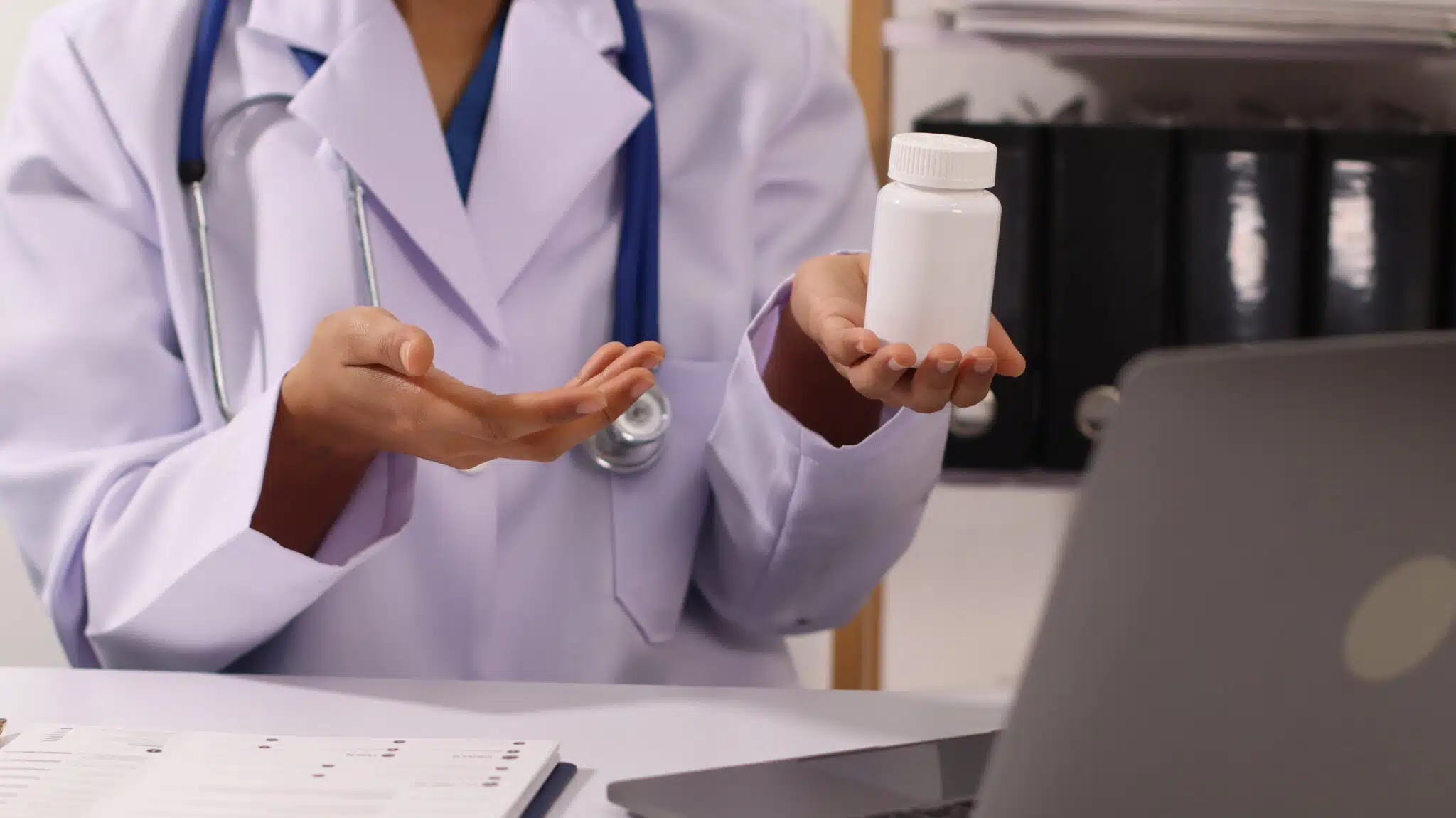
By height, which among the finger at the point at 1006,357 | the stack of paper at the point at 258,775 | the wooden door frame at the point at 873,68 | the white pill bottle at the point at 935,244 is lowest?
the stack of paper at the point at 258,775

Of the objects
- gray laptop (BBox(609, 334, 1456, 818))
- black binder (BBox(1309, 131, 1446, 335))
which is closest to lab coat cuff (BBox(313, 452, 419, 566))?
gray laptop (BBox(609, 334, 1456, 818))

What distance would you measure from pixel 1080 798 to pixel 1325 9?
39.5 inches

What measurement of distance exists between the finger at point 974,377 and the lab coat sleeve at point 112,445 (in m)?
0.31

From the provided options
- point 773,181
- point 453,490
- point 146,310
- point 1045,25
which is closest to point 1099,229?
point 1045,25

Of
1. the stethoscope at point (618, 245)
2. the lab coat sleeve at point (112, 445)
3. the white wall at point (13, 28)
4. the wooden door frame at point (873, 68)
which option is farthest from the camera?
the white wall at point (13, 28)

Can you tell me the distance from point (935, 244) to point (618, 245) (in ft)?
1.16

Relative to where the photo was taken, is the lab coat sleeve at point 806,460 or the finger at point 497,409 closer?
the finger at point 497,409

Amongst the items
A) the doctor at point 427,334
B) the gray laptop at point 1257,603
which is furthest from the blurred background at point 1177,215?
the gray laptop at point 1257,603

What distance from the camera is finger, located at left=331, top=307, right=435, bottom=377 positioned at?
0.67 meters

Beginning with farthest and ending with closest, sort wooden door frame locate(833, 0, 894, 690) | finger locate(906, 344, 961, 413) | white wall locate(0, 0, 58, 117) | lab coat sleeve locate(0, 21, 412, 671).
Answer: white wall locate(0, 0, 58, 117), wooden door frame locate(833, 0, 894, 690), lab coat sleeve locate(0, 21, 412, 671), finger locate(906, 344, 961, 413)

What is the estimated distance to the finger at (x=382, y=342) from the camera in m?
0.67

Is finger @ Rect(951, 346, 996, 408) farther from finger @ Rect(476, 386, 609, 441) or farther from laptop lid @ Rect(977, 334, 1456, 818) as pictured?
laptop lid @ Rect(977, 334, 1456, 818)

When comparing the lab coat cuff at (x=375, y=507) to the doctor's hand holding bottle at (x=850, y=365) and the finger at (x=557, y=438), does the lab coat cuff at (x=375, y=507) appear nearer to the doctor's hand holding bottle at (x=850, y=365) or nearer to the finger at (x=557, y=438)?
the finger at (x=557, y=438)

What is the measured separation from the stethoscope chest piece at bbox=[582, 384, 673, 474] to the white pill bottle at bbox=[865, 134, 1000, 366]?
0.79ft
